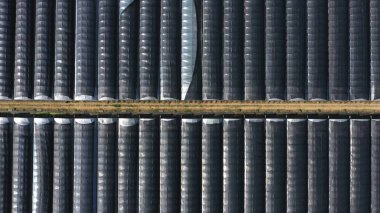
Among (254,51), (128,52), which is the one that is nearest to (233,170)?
(254,51)

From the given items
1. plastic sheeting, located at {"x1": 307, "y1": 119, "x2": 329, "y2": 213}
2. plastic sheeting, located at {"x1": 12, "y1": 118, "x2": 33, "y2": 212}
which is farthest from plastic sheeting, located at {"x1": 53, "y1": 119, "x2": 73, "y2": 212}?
plastic sheeting, located at {"x1": 307, "y1": 119, "x2": 329, "y2": 213}

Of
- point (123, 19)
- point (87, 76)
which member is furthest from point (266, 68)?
point (87, 76)

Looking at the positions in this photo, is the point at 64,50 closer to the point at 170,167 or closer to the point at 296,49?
the point at 170,167

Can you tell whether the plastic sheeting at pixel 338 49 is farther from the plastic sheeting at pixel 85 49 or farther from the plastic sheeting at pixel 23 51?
the plastic sheeting at pixel 23 51

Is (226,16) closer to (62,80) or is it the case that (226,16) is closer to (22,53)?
(62,80)

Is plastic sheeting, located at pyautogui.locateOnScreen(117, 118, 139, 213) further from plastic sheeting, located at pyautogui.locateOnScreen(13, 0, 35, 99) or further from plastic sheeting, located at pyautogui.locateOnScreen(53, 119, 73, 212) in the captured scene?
plastic sheeting, located at pyautogui.locateOnScreen(13, 0, 35, 99)
